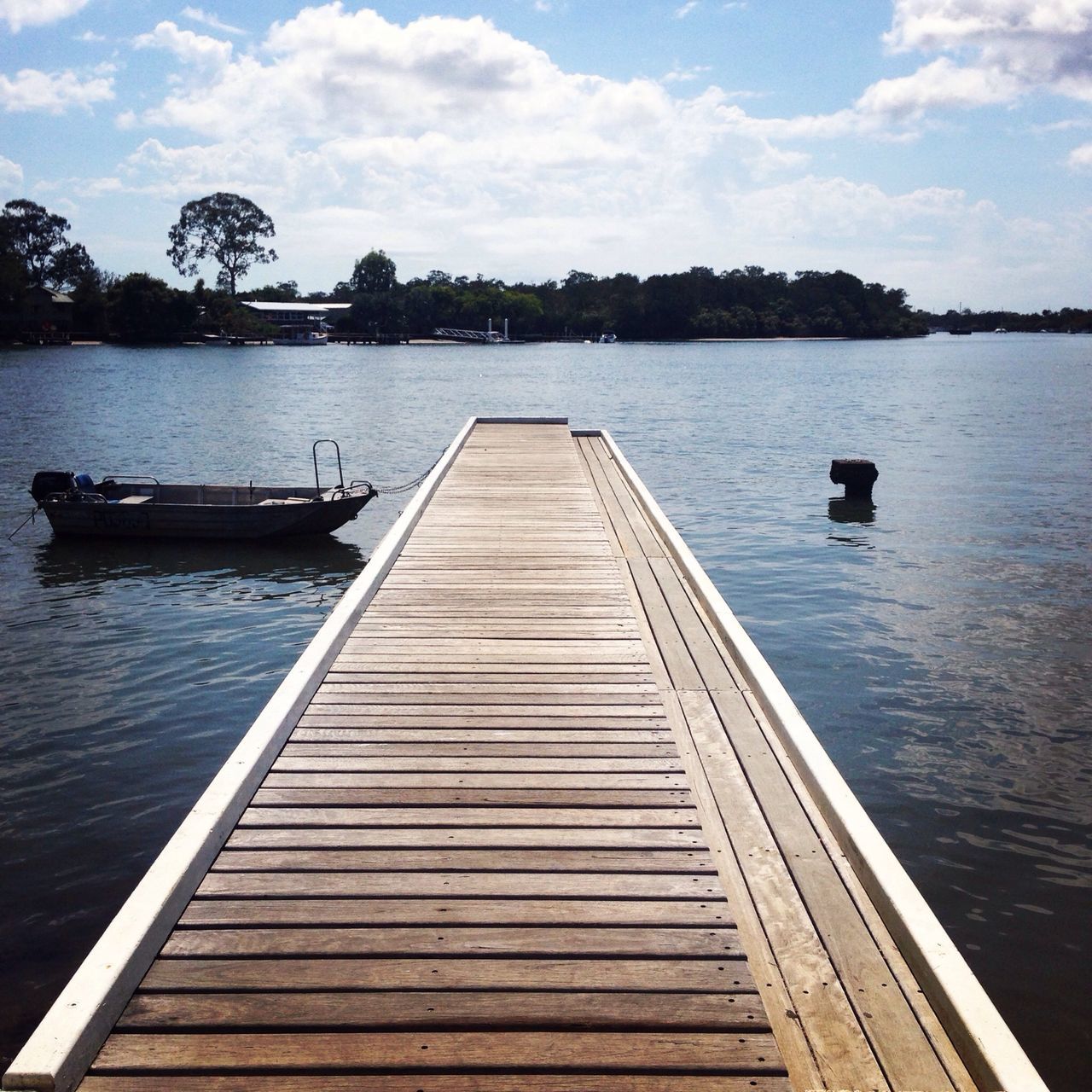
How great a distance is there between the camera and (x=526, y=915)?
3.45m

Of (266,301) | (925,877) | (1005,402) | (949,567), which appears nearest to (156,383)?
(1005,402)

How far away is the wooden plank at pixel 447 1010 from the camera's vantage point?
2.92m

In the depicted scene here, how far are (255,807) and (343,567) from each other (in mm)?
10897

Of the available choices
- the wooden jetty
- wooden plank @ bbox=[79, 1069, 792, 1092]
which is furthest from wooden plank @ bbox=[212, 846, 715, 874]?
wooden plank @ bbox=[79, 1069, 792, 1092]

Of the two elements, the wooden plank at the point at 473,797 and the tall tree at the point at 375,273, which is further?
the tall tree at the point at 375,273

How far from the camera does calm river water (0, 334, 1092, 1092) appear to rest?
595 cm

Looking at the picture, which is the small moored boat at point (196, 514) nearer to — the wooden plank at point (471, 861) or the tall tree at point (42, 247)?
the wooden plank at point (471, 861)

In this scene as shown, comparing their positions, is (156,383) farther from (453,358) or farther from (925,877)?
(925,877)

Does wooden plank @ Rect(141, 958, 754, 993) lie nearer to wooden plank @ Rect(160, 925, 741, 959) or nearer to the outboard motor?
wooden plank @ Rect(160, 925, 741, 959)

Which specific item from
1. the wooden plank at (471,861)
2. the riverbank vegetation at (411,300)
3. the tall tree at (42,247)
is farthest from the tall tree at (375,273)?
the wooden plank at (471,861)

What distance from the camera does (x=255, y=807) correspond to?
13.8 feet

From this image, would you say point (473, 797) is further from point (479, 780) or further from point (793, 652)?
point (793, 652)

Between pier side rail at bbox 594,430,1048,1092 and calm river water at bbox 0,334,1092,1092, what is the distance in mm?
1748

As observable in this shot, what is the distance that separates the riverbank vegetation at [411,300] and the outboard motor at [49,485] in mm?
99302
